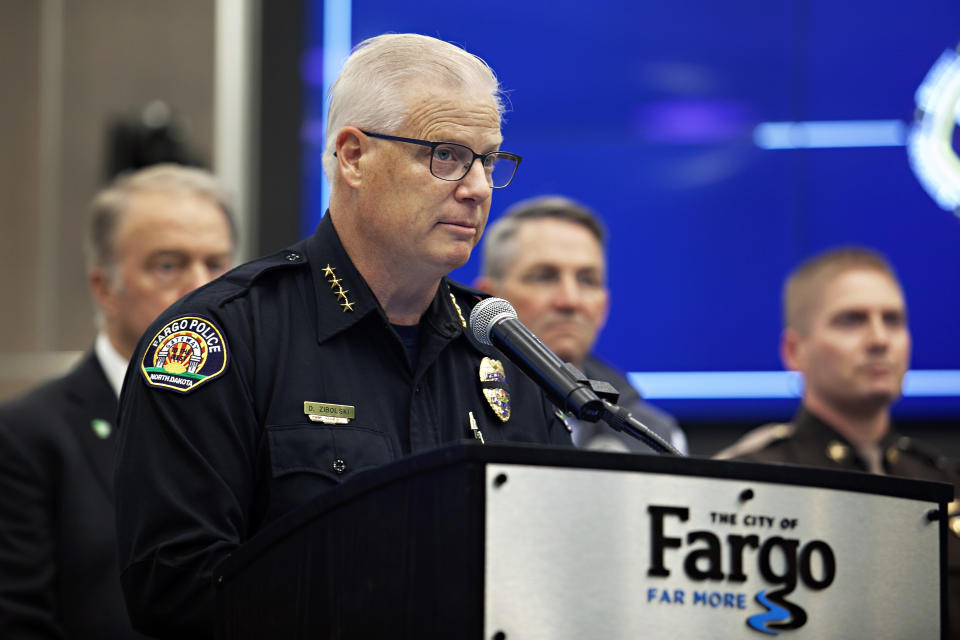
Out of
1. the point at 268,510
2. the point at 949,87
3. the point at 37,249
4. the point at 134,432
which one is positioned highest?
the point at 949,87

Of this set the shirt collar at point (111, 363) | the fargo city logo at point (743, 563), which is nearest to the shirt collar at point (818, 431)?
the shirt collar at point (111, 363)

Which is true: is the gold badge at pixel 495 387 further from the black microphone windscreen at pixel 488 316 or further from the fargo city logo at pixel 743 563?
the fargo city logo at pixel 743 563

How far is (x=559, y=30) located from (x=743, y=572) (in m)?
3.66

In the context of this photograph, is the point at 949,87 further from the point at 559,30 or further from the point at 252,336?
the point at 252,336

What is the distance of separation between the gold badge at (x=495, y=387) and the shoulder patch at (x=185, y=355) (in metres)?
0.44

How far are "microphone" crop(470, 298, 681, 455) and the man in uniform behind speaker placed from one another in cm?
188

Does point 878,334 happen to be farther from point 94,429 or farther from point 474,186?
point 94,429

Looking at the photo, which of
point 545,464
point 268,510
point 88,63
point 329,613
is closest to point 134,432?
→ point 268,510

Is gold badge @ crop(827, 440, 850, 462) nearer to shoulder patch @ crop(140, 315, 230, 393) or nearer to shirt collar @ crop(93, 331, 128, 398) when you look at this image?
shirt collar @ crop(93, 331, 128, 398)

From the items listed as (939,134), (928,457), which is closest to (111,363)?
(928,457)

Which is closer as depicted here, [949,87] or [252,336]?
[252,336]

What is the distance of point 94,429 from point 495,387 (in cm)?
118

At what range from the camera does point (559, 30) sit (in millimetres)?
4730

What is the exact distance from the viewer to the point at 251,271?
6.04ft
